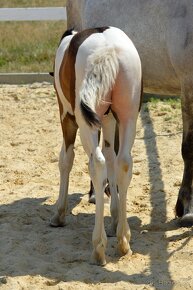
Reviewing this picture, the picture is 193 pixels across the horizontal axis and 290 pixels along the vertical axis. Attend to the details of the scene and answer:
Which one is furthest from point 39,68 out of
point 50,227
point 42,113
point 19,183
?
point 50,227

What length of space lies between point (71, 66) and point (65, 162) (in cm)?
104

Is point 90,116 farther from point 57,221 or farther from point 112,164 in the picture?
point 57,221

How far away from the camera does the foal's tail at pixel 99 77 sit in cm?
433

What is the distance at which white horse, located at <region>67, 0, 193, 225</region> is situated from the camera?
5.52 metres

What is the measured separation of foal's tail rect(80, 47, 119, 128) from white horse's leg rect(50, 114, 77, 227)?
2.36ft

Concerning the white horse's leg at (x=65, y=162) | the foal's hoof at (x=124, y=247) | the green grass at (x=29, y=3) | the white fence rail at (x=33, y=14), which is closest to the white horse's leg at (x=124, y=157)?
the foal's hoof at (x=124, y=247)

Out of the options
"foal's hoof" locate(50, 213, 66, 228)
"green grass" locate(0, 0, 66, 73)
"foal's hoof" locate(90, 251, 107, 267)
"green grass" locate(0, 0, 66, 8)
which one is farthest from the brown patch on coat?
"green grass" locate(0, 0, 66, 8)

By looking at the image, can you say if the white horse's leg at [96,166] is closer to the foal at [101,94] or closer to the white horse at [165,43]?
the foal at [101,94]

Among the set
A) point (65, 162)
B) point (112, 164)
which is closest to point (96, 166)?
point (112, 164)

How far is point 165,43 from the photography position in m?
5.79

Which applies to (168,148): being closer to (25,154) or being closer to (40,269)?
(25,154)

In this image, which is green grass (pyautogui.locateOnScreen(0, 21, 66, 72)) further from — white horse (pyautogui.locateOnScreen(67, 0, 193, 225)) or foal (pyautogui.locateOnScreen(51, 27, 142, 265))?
foal (pyautogui.locateOnScreen(51, 27, 142, 265))

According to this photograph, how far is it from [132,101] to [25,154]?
298 cm

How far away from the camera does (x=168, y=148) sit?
753 centimetres
